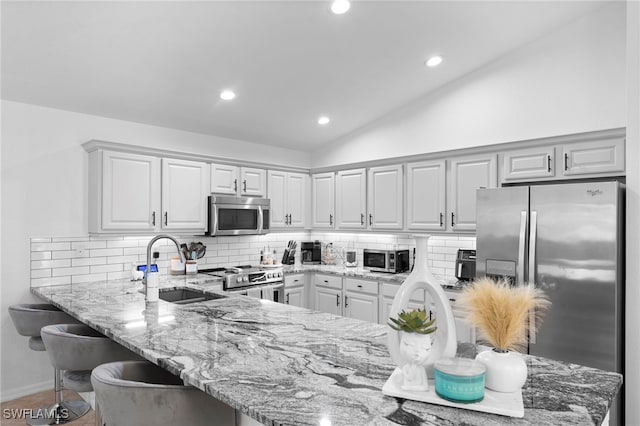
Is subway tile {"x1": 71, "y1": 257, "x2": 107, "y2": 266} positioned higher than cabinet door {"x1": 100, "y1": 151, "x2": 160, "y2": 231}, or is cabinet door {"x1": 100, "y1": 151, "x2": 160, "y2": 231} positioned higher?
cabinet door {"x1": 100, "y1": 151, "x2": 160, "y2": 231}

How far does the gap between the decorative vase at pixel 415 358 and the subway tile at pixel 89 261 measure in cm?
354

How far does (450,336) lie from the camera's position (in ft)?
4.22

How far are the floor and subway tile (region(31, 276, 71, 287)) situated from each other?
3.18ft

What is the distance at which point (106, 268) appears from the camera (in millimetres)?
3887

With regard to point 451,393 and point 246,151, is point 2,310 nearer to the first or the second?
point 246,151

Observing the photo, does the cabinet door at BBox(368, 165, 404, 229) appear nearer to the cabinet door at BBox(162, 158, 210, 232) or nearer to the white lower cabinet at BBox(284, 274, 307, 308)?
the white lower cabinet at BBox(284, 274, 307, 308)

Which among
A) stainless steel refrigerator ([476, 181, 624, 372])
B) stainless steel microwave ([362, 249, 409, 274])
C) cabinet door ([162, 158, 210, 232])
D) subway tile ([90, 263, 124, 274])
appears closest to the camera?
stainless steel refrigerator ([476, 181, 624, 372])

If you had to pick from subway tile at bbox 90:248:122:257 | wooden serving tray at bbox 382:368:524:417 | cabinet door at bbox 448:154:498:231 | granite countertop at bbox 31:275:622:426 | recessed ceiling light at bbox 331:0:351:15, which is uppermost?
recessed ceiling light at bbox 331:0:351:15

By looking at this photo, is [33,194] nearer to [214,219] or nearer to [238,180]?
[214,219]

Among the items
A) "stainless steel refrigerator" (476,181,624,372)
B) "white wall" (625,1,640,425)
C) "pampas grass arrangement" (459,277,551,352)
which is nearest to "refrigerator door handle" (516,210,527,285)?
"stainless steel refrigerator" (476,181,624,372)

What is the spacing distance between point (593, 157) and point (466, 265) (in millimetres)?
1442

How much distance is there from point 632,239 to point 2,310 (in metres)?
4.79

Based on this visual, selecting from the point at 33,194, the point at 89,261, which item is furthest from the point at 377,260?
the point at 33,194

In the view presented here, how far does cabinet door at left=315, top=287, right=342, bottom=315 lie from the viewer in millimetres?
4695
